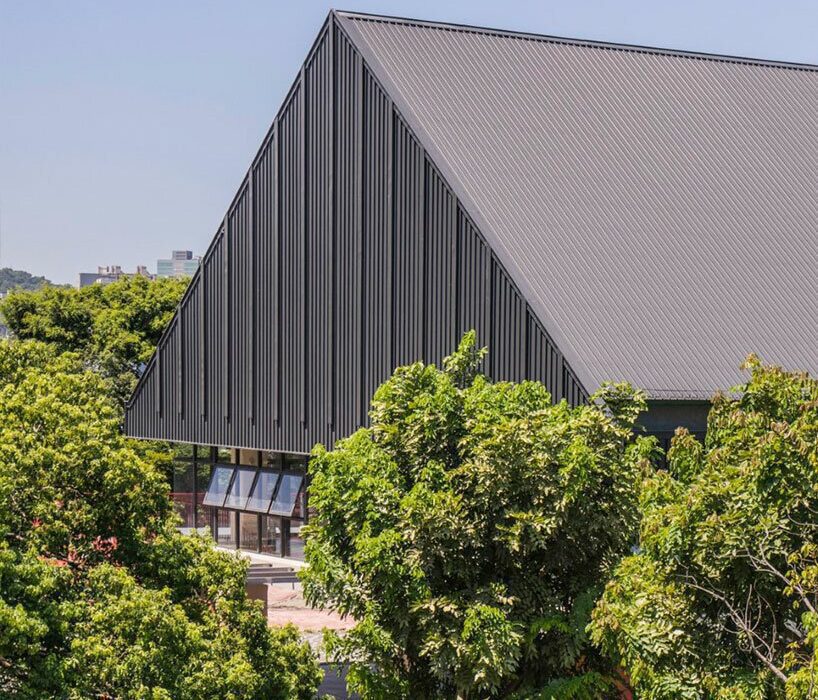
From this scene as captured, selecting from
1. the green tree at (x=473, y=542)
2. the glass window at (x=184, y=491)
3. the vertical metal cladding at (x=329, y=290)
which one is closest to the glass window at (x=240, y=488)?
the vertical metal cladding at (x=329, y=290)

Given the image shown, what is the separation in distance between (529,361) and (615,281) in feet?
11.6

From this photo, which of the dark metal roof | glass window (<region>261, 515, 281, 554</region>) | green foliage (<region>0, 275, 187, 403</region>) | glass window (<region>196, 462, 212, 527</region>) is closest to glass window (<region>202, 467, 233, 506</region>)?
glass window (<region>196, 462, 212, 527</region>)

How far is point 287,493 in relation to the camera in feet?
155

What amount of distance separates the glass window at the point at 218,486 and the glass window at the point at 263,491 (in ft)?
5.38

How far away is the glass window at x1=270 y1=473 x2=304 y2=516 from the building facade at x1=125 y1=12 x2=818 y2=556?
13 cm

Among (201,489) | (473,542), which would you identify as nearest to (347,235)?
(201,489)

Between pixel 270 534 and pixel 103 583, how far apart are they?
27.6 metres

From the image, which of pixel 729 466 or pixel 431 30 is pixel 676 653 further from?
pixel 431 30

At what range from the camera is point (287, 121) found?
44.3m

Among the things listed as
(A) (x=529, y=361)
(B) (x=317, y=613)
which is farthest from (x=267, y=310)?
(A) (x=529, y=361)

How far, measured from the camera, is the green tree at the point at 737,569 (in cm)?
1736

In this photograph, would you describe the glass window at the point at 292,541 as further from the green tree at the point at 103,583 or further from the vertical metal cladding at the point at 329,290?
the green tree at the point at 103,583

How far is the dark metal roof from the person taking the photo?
1409 inches

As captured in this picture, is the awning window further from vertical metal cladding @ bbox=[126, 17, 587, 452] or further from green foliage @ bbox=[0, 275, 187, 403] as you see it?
green foliage @ bbox=[0, 275, 187, 403]
